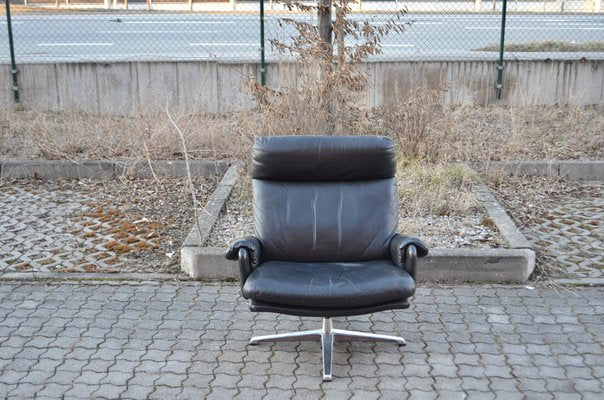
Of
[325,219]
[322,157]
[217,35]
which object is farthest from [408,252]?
[217,35]

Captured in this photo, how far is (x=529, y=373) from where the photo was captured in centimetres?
469

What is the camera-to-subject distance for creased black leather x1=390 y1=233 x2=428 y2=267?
485 centimetres

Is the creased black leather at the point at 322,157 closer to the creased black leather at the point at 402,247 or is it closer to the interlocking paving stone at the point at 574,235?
the creased black leather at the point at 402,247

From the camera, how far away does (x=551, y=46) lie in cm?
1477

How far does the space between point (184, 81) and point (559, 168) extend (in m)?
5.66

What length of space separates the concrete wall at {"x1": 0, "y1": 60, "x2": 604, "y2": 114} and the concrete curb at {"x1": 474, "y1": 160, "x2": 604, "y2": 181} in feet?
8.99

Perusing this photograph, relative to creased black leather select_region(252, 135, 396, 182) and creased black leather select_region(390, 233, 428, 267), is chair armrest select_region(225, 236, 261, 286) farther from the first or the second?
creased black leather select_region(390, 233, 428, 267)

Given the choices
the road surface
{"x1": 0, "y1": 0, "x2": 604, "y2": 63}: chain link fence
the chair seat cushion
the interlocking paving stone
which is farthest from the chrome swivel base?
the road surface

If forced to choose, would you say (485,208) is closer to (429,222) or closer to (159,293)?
(429,222)

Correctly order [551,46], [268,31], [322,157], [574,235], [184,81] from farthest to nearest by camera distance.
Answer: [551,46] → [268,31] → [184,81] → [574,235] → [322,157]

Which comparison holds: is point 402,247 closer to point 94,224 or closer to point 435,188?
point 435,188

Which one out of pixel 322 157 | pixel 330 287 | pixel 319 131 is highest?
pixel 322 157

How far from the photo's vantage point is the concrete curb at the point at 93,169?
8.80 metres

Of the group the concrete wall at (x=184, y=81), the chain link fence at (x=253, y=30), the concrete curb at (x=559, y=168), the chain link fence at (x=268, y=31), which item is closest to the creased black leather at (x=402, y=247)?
the concrete curb at (x=559, y=168)
